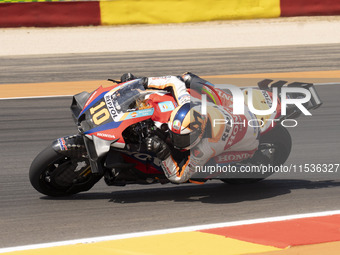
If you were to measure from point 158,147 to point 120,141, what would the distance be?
38 cm

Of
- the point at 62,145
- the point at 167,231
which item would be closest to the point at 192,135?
→ the point at 167,231

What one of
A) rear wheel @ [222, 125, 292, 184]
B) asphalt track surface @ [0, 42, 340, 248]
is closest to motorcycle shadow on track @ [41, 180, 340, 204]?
asphalt track surface @ [0, 42, 340, 248]

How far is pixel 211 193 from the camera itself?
697 cm

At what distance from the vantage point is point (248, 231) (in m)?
5.68

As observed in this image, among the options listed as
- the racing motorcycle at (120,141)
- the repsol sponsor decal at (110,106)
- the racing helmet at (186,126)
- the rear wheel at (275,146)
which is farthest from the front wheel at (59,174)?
the rear wheel at (275,146)

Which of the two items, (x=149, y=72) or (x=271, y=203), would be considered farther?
(x=149, y=72)

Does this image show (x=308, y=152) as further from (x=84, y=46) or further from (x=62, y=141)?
(x=84, y=46)

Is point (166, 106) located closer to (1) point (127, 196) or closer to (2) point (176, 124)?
(2) point (176, 124)

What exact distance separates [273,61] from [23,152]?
8.64 m

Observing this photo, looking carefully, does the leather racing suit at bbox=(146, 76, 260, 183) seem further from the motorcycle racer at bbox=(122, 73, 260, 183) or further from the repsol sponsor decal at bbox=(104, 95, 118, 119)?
the repsol sponsor decal at bbox=(104, 95, 118, 119)

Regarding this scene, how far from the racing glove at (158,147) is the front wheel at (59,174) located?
77 cm

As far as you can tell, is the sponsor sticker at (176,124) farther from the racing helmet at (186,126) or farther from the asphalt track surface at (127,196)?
the asphalt track surface at (127,196)

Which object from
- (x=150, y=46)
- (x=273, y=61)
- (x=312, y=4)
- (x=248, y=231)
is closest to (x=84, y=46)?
(x=150, y=46)

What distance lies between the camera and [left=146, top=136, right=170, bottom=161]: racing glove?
6.08 meters
